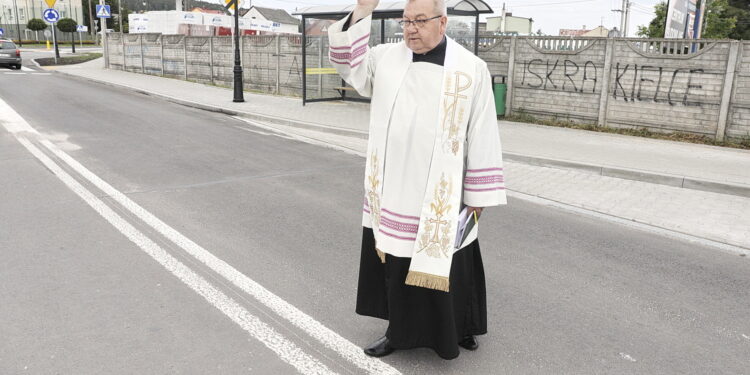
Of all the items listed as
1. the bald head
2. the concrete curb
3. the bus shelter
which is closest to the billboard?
the bus shelter

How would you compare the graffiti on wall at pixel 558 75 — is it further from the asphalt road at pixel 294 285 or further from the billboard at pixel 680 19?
the asphalt road at pixel 294 285

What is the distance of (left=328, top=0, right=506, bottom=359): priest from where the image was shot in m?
3.00

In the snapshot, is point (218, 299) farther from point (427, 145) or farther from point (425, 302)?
point (427, 145)

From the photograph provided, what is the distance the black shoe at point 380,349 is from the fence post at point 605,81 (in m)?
10.3

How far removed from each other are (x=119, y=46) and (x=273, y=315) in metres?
30.9

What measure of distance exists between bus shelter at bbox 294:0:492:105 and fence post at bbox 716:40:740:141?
5.05m

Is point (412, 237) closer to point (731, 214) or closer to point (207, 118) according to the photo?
point (731, 214)

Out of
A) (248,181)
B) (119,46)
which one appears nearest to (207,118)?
(248,181)

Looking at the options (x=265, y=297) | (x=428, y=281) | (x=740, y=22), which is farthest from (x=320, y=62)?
(x=740, y=22)

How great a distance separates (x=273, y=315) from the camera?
13.0 ft

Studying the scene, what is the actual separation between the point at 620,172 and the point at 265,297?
6.27m

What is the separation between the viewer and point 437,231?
10.1 ft

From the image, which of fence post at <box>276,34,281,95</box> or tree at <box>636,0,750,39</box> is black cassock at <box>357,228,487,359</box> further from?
tree at <box>636,0,750,39</box>

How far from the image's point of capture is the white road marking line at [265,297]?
3.45 metres
